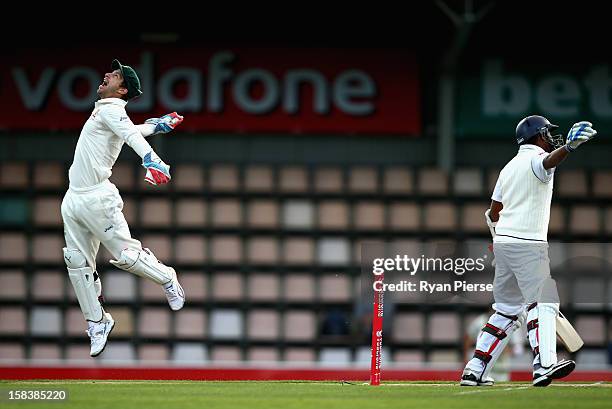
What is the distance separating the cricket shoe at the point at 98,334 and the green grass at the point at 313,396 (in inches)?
9.0

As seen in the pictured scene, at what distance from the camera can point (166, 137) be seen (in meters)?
13.1

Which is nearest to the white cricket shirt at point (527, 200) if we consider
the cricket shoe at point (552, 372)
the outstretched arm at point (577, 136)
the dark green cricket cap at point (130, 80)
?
the outstretched arm at point (577, 136)

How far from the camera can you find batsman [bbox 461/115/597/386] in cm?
747

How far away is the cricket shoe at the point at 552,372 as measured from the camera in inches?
287

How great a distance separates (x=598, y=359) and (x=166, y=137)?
504cm

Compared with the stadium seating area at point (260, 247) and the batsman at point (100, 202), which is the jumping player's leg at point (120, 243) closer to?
the batsman at point (100, 202)

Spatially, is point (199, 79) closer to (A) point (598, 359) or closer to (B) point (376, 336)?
(A) point (598, 359)

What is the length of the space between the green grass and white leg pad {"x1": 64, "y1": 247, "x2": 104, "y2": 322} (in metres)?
0.47

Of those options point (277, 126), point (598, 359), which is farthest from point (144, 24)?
point (598, 359)

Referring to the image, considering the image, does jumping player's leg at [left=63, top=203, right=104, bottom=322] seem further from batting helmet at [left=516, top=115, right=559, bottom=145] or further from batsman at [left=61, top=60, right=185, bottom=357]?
batting helmet at [left=516, top=115, right=559, bottom=145]

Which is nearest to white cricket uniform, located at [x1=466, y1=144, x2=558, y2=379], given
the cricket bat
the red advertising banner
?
the cricket bat

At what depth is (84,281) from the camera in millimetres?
7832

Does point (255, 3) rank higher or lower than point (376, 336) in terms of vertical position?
higher

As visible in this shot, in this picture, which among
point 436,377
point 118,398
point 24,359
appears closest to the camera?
point 118,398
